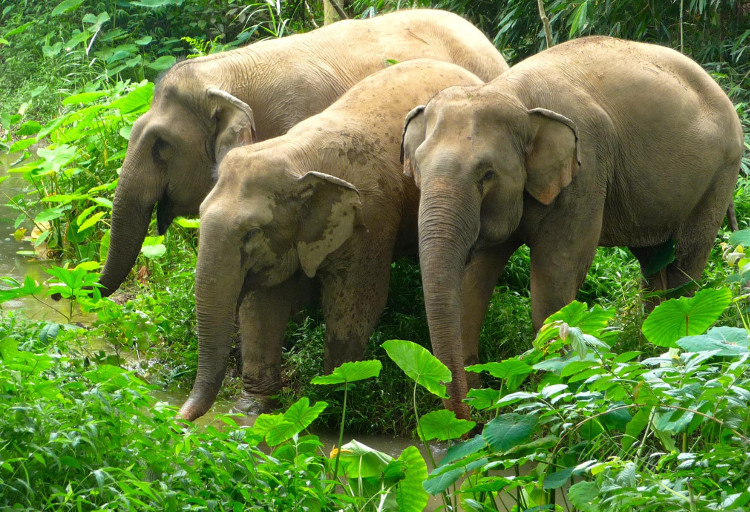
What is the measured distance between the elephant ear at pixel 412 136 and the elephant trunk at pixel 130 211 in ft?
5.45

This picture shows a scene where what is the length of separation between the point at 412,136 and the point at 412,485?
6.70 ft

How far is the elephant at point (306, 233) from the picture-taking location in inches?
206

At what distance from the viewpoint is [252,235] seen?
208 inches

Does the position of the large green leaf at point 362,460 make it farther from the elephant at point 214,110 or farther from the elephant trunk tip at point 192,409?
the elephant at point 214,110

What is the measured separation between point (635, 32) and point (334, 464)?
21.2ft

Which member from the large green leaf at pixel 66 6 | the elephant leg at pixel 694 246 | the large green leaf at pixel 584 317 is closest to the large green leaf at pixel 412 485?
the large green leaf at pixel 584 317

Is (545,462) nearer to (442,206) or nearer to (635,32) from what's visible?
(442,206)

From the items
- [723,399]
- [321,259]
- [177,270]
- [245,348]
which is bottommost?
[177,270]

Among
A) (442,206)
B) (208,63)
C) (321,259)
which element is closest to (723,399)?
(442,206)

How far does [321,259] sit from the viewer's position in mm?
5496

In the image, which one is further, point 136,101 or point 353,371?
point 136,101

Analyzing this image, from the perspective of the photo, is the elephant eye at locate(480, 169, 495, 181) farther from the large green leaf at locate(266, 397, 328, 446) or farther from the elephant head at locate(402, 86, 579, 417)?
the large green leaf at locate(266, 397, 328, 446)

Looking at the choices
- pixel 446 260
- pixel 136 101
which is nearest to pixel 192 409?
pixel 446 260

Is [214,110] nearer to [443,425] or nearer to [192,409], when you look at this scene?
[192,409]
